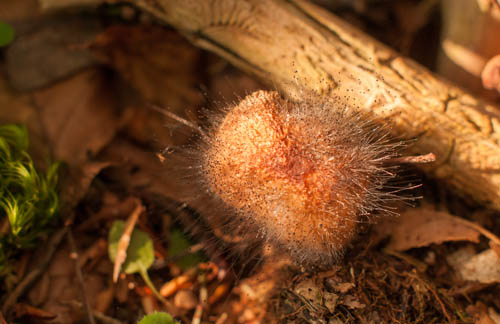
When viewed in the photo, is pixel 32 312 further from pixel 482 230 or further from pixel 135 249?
pixel 482 230

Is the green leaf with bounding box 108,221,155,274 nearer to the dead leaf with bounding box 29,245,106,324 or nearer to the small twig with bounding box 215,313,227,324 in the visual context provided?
the dead leaf with bounding box 29,245,106,324

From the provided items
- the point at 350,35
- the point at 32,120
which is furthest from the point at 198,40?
the point at 32,120

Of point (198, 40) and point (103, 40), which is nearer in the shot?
point (198, 40)

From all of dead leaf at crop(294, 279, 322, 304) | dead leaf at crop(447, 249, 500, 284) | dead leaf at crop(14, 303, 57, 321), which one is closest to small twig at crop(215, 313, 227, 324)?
dead leaf at crop(294, 279, 322, 304)

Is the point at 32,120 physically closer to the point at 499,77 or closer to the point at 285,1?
the point at 285,1

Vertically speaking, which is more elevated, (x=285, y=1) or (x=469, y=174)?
(x=285, y=1)

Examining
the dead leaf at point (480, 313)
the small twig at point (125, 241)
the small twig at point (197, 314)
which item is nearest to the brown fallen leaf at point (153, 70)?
the small twig at point (125, 241)
